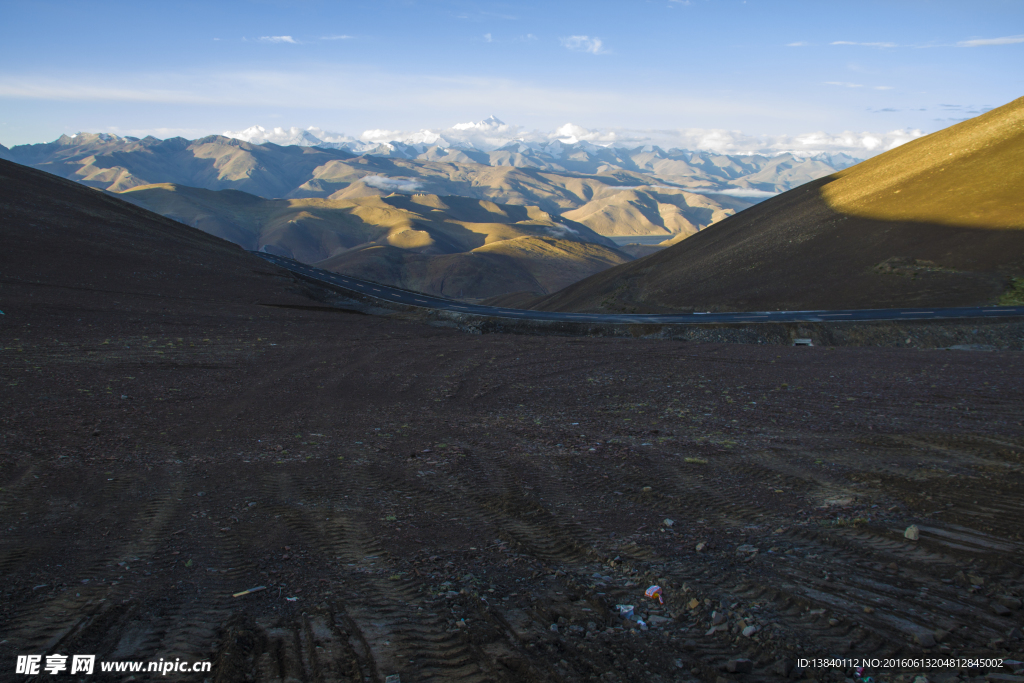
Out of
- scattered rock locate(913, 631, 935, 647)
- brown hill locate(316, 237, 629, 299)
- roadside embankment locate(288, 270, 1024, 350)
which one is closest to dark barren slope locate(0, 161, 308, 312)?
roadside embankment locate(288, 270, 1024, 350)

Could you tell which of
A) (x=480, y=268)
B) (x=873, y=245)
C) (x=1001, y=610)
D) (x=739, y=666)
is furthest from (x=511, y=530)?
(x=480, y=268)

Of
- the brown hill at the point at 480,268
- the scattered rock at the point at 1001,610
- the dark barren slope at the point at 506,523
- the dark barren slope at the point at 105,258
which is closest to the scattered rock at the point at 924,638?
the dark barren slope at the point at 506,523

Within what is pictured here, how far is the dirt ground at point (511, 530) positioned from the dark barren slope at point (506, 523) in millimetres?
36

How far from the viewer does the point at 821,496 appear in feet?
24.8

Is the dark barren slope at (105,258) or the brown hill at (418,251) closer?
the dark barren slope at (105,258)

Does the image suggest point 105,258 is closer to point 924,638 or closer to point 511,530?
point 511,530

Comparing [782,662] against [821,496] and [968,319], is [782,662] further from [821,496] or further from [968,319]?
[968,319]

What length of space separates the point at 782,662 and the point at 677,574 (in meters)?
1.35

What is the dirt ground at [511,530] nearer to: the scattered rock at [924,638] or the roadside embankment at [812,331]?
the scattered rock at [924,638]

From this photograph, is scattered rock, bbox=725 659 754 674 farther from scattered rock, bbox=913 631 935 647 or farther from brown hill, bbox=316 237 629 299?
brown hill, bbox=316 237 629 299

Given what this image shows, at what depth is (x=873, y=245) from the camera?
48031 millimetres

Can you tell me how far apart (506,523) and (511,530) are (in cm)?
20

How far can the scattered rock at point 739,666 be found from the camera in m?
4.34

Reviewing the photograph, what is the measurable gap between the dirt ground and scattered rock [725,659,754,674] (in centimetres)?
2
